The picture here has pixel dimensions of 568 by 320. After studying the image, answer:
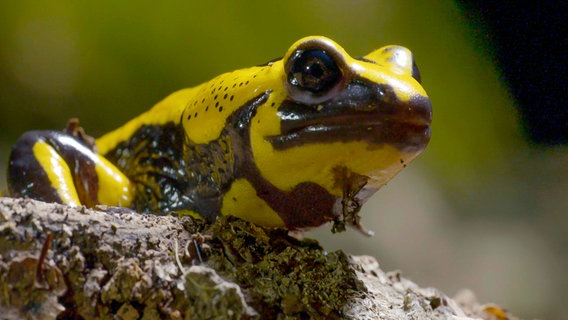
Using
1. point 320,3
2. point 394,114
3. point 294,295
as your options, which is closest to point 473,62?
point 320,3

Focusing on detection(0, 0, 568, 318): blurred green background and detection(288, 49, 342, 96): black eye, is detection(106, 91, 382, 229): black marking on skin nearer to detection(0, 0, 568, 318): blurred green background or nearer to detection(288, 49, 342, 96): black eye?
detection(288, 49, 342, 96): black eye

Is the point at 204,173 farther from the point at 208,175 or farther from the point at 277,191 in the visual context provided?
the point at 277,191

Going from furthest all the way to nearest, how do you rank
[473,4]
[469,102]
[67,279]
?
[469,102]
[473,4]
[67,279]

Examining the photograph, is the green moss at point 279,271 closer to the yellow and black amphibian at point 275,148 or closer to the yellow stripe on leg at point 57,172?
the yellow and black amphibian at point 275,148

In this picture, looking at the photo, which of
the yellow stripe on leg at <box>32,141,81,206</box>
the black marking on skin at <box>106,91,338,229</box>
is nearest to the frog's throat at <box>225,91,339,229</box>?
the black marking on skin at <box>106,91,338,229</box>

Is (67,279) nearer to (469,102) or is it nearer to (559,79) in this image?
(559,79)

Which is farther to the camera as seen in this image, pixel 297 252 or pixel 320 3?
pixel 320 3

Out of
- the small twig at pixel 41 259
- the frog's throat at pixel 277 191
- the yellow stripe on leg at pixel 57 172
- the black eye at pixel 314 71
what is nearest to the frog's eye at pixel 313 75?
the black eye at pixel 314 71

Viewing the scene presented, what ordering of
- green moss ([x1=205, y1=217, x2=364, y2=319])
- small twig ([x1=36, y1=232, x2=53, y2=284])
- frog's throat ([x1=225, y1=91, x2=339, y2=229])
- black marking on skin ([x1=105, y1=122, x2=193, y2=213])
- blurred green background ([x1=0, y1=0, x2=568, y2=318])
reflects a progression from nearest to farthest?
1. small twig ([x1=36, y1=232, x2=53, y2=284])
2. green moss ([x1=205, y1=217, x2=364, y2=319])
3. frog's throat ([x1=225, y1=91, x2=339, y2=229])
4. black marking on skin ([x1=105, y1=122, x2=193, y2=213])
5. blurred green background ([x1=0, y1=0, x2=568, y2=318])
